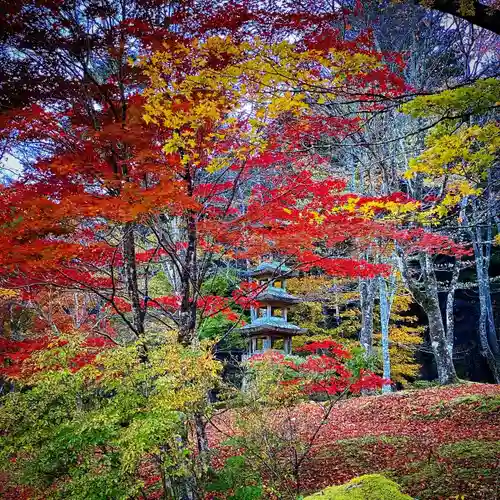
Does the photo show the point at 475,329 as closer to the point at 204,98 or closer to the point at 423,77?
the point at 423,77

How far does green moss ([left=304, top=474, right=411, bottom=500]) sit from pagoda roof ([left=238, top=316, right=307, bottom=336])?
14.7m

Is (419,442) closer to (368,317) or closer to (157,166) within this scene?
(157,166)

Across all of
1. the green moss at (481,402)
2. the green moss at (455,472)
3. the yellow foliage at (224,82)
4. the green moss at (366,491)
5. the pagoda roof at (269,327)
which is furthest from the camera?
the pagoda roof at (269,327)

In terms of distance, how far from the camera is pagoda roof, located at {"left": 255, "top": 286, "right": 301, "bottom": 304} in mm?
16859

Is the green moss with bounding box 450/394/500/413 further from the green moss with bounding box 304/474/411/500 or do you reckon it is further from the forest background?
the green moss with bounding box 304/474/411/500

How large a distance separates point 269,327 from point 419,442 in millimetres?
9954

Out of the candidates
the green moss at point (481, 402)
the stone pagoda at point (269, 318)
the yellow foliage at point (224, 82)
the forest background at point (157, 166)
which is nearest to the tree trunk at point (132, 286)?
the forest background at point (157, 166)

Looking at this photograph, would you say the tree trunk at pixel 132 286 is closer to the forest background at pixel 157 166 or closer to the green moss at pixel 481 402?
the forest background at pixel 157 166

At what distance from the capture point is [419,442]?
24.0 ft

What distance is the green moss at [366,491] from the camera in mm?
2236

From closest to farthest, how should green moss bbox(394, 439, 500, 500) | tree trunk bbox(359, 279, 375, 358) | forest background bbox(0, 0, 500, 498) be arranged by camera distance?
forest background bbox(0, 0, 500, 498), green moss bbox(394, 439, 500, 500), tree trunk bbox(359, 279, 375, 358)

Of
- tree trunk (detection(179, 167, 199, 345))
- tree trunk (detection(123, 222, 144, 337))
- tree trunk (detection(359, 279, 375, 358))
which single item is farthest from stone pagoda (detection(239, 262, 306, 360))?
tree trunk (detection(123, 222, 144, 337))

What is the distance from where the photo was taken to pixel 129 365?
399 centimetres

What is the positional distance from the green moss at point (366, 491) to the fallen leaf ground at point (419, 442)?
266 cm
